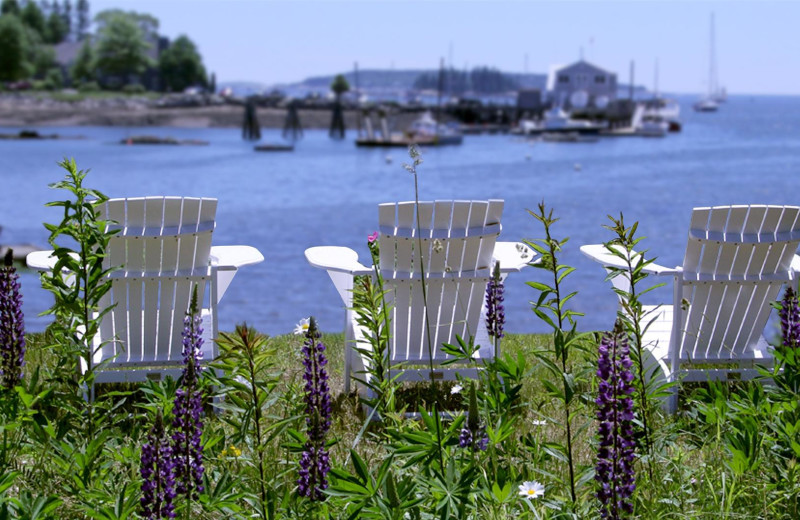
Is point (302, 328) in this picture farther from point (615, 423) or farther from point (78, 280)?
point (615, 423)

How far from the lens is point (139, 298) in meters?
4.61

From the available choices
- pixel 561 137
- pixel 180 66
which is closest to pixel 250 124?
pixel 561 137

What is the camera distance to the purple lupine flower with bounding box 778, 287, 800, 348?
3666 mm

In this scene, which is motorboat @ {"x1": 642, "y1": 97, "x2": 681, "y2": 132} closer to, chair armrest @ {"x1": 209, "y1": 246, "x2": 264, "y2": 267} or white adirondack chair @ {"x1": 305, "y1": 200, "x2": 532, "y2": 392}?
chair armrest @ {"x1": 209, "y1": 246, "x2": 264, "y2": 267}

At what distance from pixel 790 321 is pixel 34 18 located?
13967cm

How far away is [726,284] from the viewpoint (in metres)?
4.72

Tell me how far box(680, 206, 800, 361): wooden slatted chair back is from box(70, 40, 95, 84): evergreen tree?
122 metres

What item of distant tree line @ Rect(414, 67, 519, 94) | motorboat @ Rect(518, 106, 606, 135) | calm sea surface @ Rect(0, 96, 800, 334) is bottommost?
calm sea surface @ Rect(0, 96, 800, 334)

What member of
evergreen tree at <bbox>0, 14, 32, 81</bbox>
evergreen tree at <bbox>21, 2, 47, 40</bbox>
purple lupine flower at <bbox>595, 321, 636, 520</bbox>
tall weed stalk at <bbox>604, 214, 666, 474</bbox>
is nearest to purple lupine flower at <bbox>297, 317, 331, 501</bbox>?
purple lupine flower at <bbox>595, 321, 636, 520</bbox>

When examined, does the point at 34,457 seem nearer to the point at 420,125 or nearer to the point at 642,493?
the point at 642,493

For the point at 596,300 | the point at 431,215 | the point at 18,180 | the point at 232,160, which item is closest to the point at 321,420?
the point at 431,215

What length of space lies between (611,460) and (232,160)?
72.1 metres

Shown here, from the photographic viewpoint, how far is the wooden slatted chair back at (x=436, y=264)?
4496mm

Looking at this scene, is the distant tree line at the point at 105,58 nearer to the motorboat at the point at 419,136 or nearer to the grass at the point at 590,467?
the motorboat at the point at 419,136
